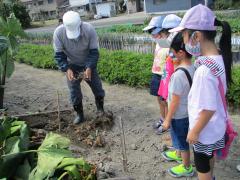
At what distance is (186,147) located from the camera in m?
3.46

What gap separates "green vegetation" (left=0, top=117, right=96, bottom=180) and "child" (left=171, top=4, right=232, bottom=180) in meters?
0.91

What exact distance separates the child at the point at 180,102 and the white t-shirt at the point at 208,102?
52cm

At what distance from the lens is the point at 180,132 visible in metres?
3.47

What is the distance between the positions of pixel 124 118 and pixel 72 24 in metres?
1.66

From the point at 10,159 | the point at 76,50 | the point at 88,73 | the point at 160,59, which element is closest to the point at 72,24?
the point at 76,50

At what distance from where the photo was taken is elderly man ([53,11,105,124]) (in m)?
4.86

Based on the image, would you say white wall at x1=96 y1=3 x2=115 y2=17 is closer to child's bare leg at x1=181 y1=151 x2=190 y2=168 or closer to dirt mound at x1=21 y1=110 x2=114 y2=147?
dirt mound at x1=21 y1=110 x2=114 y2=147

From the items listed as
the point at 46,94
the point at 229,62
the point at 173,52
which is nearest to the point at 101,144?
the point at 173,52

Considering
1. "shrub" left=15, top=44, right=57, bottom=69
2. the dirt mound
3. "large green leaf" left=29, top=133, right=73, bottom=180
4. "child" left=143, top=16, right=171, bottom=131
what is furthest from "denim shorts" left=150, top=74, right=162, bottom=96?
"shrub" left=15, top=44, right=57, bottom=69

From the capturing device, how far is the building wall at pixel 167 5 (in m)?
32.5

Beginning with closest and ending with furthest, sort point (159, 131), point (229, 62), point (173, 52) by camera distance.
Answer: point (229, 62), point (173, 52), point (159, 131)

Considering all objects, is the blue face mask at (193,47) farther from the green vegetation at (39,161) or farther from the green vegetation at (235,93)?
the green vegetation at (235,93)

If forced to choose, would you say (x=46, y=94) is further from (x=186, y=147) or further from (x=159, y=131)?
(x=186, y=147)

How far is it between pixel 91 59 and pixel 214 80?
110 inches
